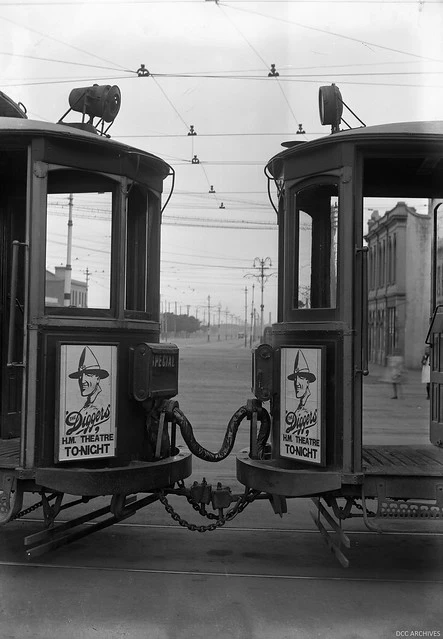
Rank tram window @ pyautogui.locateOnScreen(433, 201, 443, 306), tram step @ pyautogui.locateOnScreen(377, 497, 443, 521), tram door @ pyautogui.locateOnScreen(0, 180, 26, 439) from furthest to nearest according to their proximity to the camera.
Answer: tram door @ pyautogui.locateOnScreen(0, 180, 26, 439)
tram window @ pyautogui.locateOnScreen(433, 201, 443, 306)
tram step @ pyautogui.locateOnScreen(377, 497, 443, 521)

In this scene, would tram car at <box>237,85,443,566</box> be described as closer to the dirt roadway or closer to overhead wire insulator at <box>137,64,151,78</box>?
the dirt roadway

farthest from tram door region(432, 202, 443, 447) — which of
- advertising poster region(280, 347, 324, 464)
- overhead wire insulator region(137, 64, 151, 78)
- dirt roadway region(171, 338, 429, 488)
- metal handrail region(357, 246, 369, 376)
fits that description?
overhead wire insulator region(137, 64, 151, 78)

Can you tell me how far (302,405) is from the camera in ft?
17.9

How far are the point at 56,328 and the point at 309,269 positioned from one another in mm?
2102

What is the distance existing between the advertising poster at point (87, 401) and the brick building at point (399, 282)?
544cm

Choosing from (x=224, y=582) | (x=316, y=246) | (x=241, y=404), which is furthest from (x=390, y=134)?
(x=241, y=404)

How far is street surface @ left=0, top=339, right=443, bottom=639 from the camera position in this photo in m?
4.45

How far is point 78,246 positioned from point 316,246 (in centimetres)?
196

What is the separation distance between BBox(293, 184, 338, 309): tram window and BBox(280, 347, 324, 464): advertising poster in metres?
0.45

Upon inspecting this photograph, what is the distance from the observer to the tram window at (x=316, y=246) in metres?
5.54

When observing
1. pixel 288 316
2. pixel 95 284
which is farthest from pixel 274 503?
pixel 95 284

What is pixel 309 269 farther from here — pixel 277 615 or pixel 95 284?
pixel 277 615

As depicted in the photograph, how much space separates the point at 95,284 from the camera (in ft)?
18.7

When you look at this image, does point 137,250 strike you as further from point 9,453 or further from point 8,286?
point 9,453
